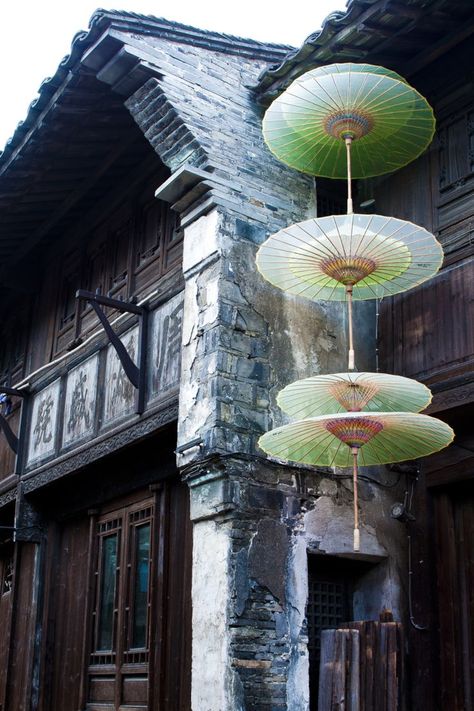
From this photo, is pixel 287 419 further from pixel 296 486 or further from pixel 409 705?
pixel 409 705

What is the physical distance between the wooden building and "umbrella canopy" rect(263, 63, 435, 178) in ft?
1.91

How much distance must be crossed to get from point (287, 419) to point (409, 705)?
7.02 ft

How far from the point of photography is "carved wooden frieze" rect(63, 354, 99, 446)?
30.5ft

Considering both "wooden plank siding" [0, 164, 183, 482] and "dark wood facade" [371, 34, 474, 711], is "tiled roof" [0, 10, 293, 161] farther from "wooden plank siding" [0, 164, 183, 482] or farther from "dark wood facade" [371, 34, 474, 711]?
"dark wood facade" [371, 34, 474, 711]

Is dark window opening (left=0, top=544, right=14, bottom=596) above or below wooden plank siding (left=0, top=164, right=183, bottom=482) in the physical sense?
below

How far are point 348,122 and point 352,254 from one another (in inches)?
40.1

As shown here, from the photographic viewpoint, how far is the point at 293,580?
671 centimetres

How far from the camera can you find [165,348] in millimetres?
8133

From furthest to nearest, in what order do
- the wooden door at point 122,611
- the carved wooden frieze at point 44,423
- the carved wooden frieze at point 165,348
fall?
the carved wooden frieze at point 44,423 → the wooden door at point 122,611 → the carved wooden frieze at point 165,348

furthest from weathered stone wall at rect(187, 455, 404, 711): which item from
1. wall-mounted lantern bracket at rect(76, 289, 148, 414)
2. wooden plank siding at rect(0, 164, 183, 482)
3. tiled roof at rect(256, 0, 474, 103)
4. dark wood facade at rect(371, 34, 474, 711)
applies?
tiled roof at rect(256, 0, 474, 103)

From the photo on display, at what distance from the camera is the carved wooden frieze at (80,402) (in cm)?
930

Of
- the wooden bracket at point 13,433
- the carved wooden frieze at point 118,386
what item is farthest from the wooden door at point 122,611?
the wooden bracket at point 13,433

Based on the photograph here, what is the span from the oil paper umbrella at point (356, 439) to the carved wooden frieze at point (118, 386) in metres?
2.48

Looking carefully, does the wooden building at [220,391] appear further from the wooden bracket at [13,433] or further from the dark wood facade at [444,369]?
the wooden bracket at [13,433]
